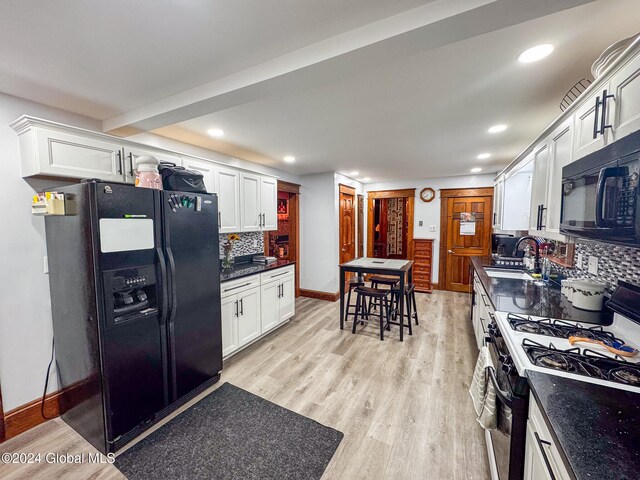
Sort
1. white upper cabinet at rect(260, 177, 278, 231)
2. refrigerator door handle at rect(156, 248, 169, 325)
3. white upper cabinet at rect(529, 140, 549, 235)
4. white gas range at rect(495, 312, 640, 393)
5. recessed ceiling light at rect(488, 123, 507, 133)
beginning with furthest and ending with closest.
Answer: white upper cabinet at rect(260, 177, 278, 231) < recessed ceiling light at rect(488, 123, 507, 133) < white upper cabinet at rect(529, 140, 549, 235) < refrigerator door handle at rect(156, 248, 169, 325) < white gas range at rect(495, 312, 640, 393)

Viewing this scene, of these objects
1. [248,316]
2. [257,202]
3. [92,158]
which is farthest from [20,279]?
[257,202]

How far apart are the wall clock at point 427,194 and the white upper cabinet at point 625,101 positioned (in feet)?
15.3

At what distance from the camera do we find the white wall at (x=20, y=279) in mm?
1878

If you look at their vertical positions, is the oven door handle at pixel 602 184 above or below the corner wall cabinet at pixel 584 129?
below

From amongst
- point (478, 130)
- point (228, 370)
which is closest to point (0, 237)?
point (228, 370)

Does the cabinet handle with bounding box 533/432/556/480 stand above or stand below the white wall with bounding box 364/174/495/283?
below

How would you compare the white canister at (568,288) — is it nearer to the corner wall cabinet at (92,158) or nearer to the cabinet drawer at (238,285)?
the cabinet drawer at (238,285)

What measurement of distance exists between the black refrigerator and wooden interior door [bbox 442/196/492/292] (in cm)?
499

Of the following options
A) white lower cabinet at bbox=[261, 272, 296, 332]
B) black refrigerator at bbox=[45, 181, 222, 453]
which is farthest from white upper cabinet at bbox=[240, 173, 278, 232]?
black refrigerator at bbox=[45, 181, 222, 453]

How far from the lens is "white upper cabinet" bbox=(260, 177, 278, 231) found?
3762mm

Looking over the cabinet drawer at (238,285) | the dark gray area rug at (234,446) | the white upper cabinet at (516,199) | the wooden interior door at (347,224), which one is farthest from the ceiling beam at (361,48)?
the wooden interior door at (347,224)

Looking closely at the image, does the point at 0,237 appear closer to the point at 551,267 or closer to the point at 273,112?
the point at 273,112

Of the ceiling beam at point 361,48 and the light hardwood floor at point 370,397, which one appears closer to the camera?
the ceiling beam at point 361,48

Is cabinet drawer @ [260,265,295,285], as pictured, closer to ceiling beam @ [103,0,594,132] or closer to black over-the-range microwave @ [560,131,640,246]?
ceiling beam @ [103,0,594,132]
